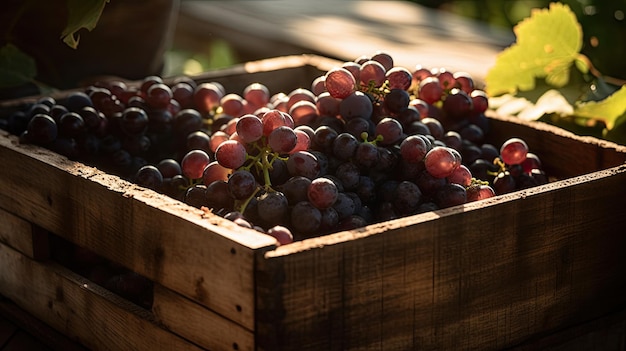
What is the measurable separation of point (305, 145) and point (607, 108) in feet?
2.18

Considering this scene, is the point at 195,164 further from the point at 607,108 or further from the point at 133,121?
the point at 607,108

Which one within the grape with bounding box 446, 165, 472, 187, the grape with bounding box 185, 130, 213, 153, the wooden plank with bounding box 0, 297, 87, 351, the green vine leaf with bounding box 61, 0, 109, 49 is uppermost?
the green vine leaf with bounding box 61, 0, 109, 49

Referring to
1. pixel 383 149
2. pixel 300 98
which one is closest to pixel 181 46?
pixel 300 98

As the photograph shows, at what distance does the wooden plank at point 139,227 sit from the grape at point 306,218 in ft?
0.32

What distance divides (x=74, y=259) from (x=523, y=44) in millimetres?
983

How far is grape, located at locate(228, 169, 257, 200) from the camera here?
42.8 inches

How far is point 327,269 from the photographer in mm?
969

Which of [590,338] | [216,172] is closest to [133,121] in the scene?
[216,172]

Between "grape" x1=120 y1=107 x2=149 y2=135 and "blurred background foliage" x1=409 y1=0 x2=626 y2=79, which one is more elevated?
"blurred background foliage" x1=409 y1=0 x2=626 y2=79

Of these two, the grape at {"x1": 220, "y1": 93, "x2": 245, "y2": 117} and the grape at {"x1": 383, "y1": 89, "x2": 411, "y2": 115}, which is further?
the grape at {"x1": 220, "y1": 93, "x2": 245, "y2": 117}

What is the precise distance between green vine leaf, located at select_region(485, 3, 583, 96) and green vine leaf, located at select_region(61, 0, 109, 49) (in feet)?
2.65

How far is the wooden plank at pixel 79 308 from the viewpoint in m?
1.13

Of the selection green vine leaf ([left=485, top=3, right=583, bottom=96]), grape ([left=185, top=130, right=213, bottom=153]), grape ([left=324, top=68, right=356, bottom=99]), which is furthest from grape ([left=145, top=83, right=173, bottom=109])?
green vine leaf ([left=485, top=3, right=583, bottom=96])

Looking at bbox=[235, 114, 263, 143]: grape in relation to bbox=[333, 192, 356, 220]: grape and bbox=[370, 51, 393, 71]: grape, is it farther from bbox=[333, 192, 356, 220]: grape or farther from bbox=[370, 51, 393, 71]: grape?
bbox=[370, 51, 393, 71]: grape
